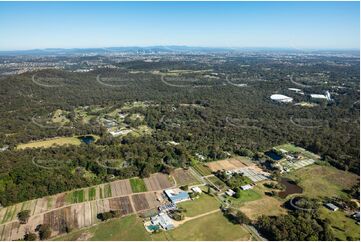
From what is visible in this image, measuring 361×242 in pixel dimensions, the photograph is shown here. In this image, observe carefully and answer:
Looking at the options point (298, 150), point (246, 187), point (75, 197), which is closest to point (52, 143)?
point (75, 197)

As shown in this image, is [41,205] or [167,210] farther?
[41,205]

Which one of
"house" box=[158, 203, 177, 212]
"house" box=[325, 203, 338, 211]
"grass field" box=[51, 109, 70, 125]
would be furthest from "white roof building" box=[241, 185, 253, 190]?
"grass field" box=[51, 109, 70, 125]

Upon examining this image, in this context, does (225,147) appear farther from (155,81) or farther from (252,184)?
(155,81)

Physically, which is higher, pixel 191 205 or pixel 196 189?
pixel 196 189

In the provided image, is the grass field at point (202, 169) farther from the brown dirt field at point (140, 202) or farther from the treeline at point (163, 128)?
the brown dirt field at point (140, 202)

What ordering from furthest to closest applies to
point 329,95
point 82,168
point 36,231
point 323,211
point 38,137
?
1. point 329,95
2. point 38,137
3. point 82,168
4. point 323,211
5. point 36,231

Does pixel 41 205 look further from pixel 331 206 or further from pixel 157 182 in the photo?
pixel 331 206

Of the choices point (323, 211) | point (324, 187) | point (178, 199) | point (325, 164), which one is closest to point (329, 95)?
point (325, 164)
